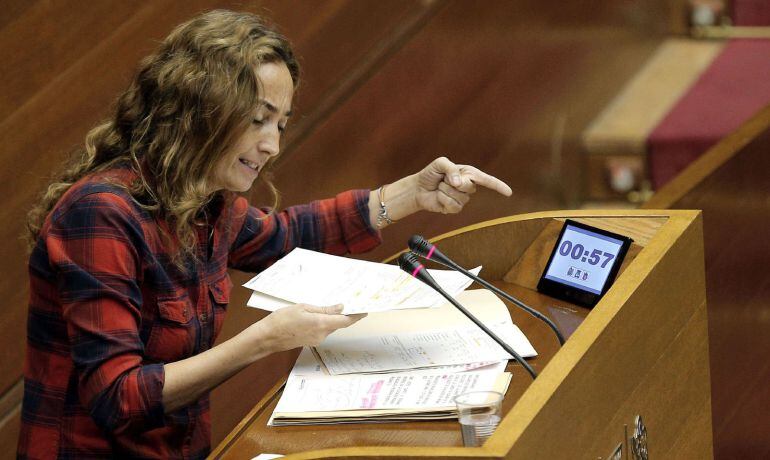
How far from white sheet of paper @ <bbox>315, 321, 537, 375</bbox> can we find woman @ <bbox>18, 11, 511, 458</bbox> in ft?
0.21

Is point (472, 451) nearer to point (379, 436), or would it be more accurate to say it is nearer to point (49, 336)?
point (379, 436)

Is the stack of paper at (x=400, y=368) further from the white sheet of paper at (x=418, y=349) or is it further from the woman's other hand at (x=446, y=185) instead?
the woman's other hand at (x=446, y=185)

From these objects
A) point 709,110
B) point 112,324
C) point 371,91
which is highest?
point 709,110

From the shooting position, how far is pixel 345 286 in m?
1.19

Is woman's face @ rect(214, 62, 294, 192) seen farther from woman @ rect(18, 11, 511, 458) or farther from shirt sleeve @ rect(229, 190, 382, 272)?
shirt sleeve @ rect(229, 190, 382, 272)

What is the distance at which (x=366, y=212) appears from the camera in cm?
153

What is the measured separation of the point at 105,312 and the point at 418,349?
0.32 m

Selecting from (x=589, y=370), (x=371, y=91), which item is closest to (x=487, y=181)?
(x=589, y=370)

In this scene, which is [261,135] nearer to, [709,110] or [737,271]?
[737,271]

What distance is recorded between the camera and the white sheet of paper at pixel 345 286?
3.68 feet

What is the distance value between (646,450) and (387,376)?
0.29m

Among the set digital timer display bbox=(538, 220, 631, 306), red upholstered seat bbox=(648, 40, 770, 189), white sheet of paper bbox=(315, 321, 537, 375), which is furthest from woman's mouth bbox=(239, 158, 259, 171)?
red upholstered seat bbox=(648, 40, 770, 189)

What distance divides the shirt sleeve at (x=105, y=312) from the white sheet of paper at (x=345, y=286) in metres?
0.12

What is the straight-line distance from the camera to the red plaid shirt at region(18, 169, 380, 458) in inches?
43.9
